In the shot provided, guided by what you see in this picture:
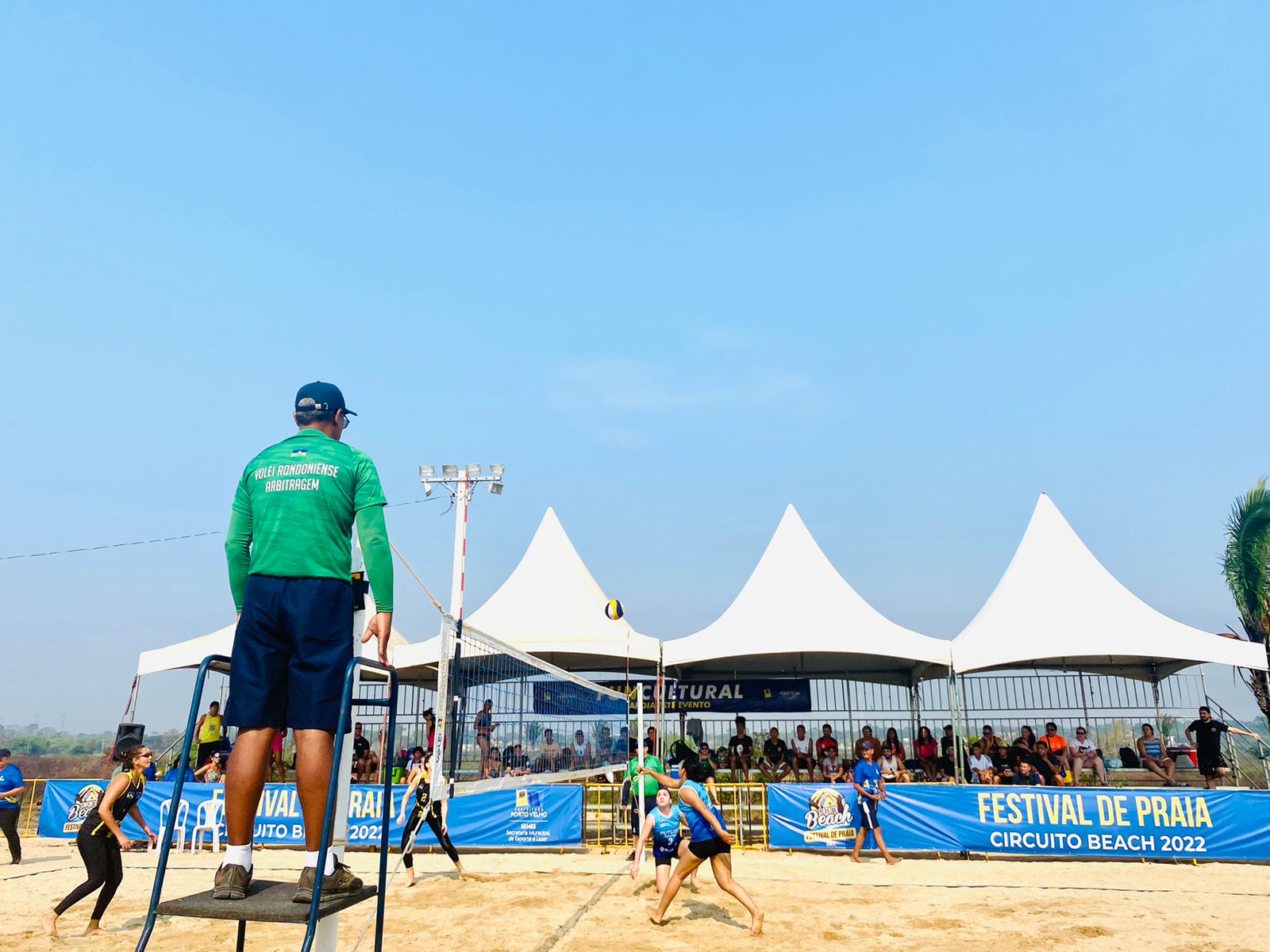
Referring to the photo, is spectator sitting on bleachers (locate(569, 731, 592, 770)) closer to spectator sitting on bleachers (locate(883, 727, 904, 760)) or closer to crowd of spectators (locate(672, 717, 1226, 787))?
crowd of spectators (locate(672, 717, 1226, 787))

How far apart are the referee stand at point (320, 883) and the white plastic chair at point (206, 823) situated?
1236 cm

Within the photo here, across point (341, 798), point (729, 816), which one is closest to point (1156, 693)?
point (729, 816)

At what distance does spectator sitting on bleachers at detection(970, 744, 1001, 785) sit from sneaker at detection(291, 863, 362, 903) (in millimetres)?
15145

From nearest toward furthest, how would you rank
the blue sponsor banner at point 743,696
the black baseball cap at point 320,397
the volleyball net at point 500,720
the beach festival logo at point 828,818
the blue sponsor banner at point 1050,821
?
1. the black baseball cap at point 320,397
2. the volleyball net at point 500,720
3. the blue sponsor banner at point 1050,821
4. the beach festival logo at point 828,818
5. the blue sponsor banner at point 743,696

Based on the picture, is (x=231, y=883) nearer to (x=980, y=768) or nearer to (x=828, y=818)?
(x=828, y=818)

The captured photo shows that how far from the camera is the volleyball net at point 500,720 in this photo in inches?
337

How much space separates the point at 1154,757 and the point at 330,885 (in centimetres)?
1804

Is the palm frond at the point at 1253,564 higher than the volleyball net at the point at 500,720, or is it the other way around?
the palm frond at the point at 1253,564

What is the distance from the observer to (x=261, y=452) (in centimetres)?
339

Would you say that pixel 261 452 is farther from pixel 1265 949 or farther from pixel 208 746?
pixel 208 746

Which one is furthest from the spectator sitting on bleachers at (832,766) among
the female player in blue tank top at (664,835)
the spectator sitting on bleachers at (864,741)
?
the female player in blue tank top at (664,835)

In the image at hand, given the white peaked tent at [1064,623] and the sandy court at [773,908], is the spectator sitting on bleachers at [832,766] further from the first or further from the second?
the sandy court at [773,908]

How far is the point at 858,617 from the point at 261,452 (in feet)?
50.8

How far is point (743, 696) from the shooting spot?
20812mm
